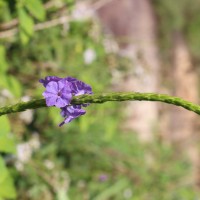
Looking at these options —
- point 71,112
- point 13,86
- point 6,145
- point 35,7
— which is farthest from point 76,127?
point 71,112

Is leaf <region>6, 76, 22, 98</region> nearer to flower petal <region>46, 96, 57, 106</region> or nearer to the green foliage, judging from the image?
the green foliage

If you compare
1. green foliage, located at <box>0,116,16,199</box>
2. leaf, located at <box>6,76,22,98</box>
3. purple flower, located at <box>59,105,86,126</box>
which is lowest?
purple flower, located at <box>59,105,86,126</box>

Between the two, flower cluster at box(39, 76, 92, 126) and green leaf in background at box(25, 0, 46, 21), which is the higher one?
green leaf in background at box(25, 0, 46, 21)

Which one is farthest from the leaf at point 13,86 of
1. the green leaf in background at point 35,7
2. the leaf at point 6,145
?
the leaf at point 6,145

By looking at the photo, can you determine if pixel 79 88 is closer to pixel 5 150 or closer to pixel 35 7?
pixel 5 150

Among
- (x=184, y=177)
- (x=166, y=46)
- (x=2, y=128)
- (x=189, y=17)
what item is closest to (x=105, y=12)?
(x=166, y=46)

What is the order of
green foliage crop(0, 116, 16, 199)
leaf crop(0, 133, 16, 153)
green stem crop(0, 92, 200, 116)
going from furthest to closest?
leaf crop(0, 133, 16, 153), green foliage crop(0, 116, 16, 199), green stem crop(0, 92, 200, 116)

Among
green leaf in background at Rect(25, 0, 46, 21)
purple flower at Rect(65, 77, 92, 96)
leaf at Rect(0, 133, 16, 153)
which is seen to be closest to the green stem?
purple flower at Rect(65, 77, 92, 96)

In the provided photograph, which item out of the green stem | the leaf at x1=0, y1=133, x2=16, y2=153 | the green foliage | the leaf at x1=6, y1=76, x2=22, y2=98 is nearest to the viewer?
the green stem

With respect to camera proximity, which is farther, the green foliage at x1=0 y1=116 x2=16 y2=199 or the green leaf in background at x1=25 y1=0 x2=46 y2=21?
the green leaf in background at x1=25 y1=0 x2=46 y2=21

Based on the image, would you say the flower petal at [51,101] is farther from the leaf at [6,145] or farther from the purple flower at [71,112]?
the leaf at [6,145]
